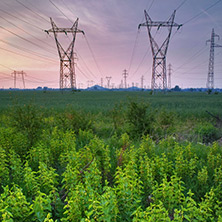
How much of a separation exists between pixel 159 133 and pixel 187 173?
4498 millimetres

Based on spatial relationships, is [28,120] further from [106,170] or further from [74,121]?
[106,170]

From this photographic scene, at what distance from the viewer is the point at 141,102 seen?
8.91 metres

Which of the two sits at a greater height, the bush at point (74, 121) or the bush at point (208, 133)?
the bush at point (74, 121)

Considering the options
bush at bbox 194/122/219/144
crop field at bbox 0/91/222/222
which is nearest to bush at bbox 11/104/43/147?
crop field at bbox 0/91/222/222

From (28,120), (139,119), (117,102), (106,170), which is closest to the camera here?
(106,170)

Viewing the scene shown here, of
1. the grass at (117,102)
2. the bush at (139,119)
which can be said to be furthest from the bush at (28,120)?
the bush at (139,119)

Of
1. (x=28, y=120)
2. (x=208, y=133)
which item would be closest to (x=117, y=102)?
(x=208, y=133)

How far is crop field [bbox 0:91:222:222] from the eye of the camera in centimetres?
244

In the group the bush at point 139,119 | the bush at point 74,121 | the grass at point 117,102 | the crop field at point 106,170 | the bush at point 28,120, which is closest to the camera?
the crop field at point 106,170

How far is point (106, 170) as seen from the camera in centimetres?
427

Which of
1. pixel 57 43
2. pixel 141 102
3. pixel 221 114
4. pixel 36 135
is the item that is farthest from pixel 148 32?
pixel 36 135

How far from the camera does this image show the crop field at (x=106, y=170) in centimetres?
244

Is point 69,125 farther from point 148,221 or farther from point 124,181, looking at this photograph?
point 148,221

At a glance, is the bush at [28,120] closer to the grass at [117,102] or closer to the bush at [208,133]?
the grass at [117,102]
